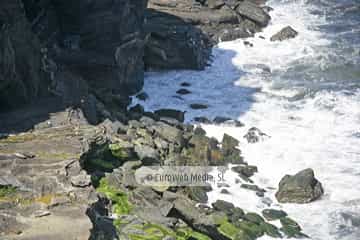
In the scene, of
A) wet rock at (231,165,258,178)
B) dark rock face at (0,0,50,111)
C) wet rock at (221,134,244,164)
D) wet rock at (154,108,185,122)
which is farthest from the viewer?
wet rock at (154,108,185,122)

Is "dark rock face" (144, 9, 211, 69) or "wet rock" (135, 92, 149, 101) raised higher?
"dark rock face" (144, 9, 211, 69)

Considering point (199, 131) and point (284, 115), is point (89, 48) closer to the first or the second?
point (199, 131)

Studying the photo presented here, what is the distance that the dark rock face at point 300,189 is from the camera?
3017 cm

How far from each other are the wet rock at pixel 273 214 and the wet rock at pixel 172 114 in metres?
9.05

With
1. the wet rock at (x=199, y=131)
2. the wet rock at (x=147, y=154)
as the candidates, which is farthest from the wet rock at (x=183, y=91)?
the wet rock at (x=147, y=154)

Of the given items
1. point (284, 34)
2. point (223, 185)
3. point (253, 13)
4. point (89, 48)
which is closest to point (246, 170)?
point (223, 185)

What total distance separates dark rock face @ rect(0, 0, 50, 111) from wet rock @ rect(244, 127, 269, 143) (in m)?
10.0

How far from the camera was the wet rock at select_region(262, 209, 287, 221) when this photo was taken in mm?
28938

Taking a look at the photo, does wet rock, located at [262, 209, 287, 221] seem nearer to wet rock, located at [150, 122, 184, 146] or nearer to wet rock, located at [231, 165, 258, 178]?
wet rock, located at [231, 165, 258, 178]

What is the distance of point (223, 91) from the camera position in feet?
137

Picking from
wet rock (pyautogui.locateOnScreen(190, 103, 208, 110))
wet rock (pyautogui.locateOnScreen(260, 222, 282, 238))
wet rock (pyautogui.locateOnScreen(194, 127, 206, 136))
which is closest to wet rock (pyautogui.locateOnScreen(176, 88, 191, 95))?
wet rock (pyautogui.locateOnScreen(190, 103, 208, 110))

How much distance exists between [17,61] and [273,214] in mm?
11532

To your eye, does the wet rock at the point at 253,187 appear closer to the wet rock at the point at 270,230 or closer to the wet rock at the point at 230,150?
the wet rock at the point at 230,150

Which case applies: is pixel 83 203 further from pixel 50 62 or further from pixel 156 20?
pixel 156 20
